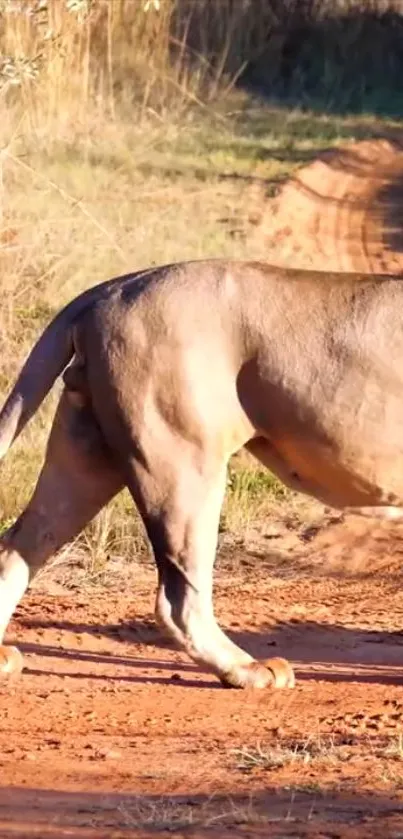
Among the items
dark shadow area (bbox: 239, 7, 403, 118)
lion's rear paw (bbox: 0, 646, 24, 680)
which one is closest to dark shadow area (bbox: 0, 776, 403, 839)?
lion's rear paw (bbox: 0, 646, 24, 680)

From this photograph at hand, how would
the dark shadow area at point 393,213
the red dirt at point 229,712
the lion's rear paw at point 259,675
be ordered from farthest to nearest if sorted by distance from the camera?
the dark shadow area at point 393,213 → the lion's rear paw at point 259,675 → the red dirt at point 229,712

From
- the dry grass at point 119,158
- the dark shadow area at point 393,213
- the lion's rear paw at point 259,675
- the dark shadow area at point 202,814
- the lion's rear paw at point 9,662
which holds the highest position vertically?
the dark shadow area at point 202,814

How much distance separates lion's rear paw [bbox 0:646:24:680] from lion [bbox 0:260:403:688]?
2.23ft

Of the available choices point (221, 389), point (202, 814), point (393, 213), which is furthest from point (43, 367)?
point (393, 213)

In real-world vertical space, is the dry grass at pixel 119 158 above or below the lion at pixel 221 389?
below

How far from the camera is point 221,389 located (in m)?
6.39

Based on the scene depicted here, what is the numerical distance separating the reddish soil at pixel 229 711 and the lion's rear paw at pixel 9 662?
1.8 inches

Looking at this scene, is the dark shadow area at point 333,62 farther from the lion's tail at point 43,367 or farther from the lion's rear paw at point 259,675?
the lion's rear paw at point 259,675

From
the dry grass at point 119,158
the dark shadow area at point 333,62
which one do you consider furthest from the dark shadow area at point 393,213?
the dark shadow area at point 333,62

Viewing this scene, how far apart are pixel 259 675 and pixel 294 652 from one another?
74 centimetres

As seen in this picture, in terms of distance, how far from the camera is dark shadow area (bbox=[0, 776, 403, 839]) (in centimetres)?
484

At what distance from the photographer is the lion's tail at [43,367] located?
6.68 m

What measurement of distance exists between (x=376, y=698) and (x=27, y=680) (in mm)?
1286

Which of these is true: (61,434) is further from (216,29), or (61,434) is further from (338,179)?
(216,29)
